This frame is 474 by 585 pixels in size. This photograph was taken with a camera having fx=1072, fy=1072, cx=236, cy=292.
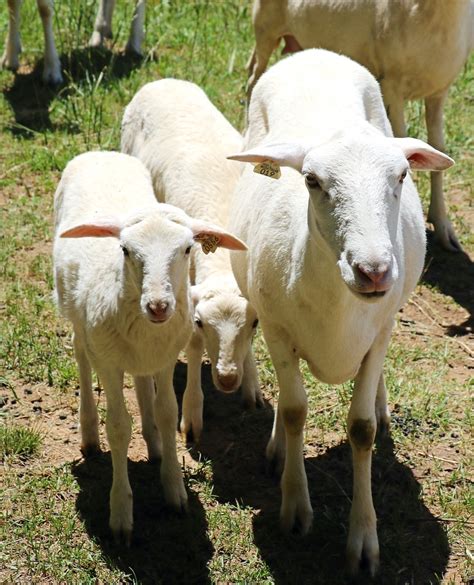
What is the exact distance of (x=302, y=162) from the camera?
4125mm

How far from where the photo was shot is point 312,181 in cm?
396

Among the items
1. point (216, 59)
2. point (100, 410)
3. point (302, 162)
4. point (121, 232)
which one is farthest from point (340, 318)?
point (216, 59)

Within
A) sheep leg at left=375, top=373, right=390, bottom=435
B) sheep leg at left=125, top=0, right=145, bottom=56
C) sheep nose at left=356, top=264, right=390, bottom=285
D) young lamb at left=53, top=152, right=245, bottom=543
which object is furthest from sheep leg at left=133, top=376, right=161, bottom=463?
sheep leg at left=125, top=0, right=145, bottom=56

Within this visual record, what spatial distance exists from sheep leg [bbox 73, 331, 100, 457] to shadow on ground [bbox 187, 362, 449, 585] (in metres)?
0.52

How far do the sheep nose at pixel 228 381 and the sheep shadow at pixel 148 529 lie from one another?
0.54 meters

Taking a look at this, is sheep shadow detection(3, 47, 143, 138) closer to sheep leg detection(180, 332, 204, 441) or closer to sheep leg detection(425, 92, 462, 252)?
sheep leg detection(425, 92, 462, 252)

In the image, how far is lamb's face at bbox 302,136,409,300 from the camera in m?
3.67

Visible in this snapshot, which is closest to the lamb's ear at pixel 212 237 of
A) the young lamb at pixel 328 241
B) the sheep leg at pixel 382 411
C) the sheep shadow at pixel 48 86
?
the young lamb at pixel 328 241

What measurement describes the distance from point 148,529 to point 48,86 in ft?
17.9

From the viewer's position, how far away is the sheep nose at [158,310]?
4172 millimetres

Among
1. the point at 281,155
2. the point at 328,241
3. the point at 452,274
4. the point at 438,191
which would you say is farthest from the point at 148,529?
the point at 438,191

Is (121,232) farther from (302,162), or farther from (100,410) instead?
(100,410)

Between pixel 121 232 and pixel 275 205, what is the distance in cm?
79

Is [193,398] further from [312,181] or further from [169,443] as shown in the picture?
[312,181]
